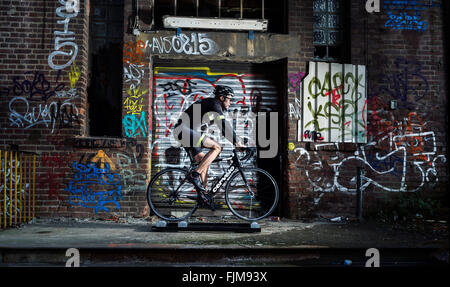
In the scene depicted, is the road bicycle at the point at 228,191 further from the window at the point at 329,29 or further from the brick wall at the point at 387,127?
the window at the point at 329,29

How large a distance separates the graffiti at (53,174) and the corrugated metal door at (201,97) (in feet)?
5.42

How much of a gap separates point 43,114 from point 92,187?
1636 mm

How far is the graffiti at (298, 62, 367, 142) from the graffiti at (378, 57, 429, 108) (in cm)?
49

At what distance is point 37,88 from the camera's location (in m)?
6.79

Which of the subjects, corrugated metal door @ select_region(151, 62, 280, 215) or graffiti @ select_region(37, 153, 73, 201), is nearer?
graffiti @ select_region(37, 153, 73, 201)

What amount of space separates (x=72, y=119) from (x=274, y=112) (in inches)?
155

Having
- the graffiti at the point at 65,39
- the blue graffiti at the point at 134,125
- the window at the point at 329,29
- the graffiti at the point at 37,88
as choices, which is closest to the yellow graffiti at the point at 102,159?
the blue graffiti at the point at 134,125

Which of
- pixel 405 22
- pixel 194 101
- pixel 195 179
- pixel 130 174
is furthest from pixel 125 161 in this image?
pixel 405 22

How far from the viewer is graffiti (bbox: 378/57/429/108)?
7.23 metres

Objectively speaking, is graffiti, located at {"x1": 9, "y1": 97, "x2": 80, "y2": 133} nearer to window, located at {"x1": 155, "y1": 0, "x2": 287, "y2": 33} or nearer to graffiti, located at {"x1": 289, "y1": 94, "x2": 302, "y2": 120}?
window, located at {"x1": 155, "y1": 0, "x2": 287, "y2": 33}

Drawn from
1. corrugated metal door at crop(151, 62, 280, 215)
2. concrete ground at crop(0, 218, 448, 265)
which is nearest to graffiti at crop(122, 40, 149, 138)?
corrugated metal door at crop(151, 62, 280, 215)

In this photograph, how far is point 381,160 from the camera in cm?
716
